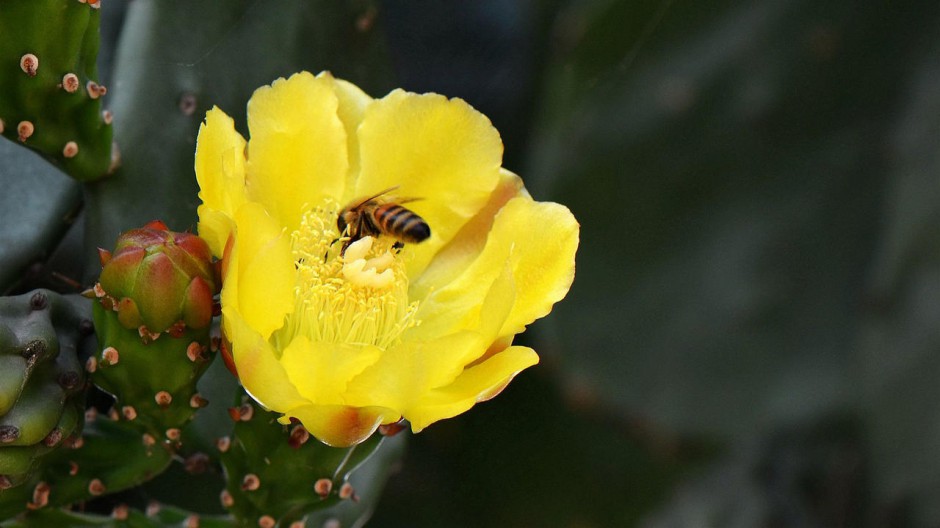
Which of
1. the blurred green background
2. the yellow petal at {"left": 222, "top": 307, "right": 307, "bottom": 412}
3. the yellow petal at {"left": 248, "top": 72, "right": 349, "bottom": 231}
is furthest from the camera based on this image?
the blurred green background

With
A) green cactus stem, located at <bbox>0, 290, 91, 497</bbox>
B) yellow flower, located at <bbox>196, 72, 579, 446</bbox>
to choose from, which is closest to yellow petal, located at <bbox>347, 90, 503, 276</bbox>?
yellow flower, located at <bbox>196, 72, 579, 446</bbox>

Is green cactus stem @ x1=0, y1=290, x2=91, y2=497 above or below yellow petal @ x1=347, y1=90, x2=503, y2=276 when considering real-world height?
below

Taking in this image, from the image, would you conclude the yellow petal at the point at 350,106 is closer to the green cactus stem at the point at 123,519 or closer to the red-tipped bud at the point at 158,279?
the red-tipped bud at the point at 158,279

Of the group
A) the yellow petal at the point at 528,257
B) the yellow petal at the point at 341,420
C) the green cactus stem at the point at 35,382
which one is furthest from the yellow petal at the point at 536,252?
the green cactus stem at the point at 35,382

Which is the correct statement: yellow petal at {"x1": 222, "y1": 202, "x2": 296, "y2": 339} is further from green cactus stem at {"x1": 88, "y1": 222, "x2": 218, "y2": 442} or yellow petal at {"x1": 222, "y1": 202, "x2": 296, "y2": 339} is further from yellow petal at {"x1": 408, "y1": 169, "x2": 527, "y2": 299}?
yellow petal at {"x1": 408, "y1": 169, "x2": 527, "y2": 299}

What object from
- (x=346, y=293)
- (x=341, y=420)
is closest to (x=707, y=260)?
(x=346, y=293)

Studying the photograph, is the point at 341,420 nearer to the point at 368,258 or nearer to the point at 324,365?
the point at 324,365

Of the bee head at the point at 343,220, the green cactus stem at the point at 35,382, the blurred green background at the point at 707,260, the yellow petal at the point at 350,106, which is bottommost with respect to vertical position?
the blurred green background at the point at 707,260
